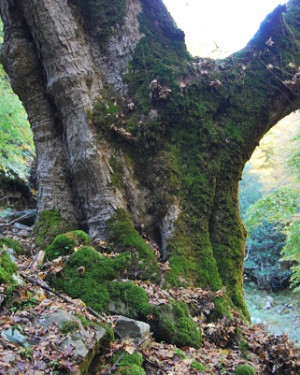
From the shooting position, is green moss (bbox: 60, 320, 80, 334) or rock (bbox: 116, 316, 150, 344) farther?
rock (bbox: 116, 316, 150, 344)

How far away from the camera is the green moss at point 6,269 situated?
289cm

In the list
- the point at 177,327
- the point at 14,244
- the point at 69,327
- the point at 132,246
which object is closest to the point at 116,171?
the point at 132,246

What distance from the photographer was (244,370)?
10.6 feet

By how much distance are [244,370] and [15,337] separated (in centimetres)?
199

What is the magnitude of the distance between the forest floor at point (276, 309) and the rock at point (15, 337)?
1193 centimetres

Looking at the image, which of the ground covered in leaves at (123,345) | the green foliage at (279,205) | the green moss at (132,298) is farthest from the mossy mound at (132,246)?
the green foliage at (279,205)

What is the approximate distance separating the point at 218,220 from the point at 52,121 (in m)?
2.86

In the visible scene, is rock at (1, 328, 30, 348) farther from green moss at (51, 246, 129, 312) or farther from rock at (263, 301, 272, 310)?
rock at (263, 301, 272, 310)

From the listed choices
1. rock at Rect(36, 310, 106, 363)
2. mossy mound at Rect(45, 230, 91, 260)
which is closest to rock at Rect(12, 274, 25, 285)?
rock at Rect(36, 310, 106, 363)

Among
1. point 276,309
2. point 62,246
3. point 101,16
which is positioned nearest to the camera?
point 62,246

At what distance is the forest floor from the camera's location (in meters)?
13.6

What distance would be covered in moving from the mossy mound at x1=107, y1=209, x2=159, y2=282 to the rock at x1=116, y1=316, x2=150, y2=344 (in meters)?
1.02

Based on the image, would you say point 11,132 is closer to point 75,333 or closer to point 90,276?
point 90,276

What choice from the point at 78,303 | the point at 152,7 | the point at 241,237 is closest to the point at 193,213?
the point at 241,237
